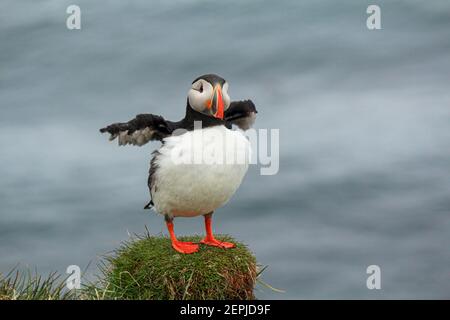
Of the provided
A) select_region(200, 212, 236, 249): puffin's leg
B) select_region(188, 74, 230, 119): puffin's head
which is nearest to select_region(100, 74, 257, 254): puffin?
select_region(188, 74, 230, 119): puffin's head

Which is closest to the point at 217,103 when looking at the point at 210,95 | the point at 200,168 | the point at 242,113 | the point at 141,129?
the point at 210,95

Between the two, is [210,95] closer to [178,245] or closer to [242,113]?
[242,113]

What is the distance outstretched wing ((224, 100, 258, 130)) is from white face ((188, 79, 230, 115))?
2.53ft

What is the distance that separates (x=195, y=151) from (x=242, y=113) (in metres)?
0.97

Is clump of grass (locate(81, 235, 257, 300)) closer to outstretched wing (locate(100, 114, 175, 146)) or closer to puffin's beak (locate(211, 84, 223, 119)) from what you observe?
outstretched wing (locate(100, 114, 175, 146))

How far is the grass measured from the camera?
662cm

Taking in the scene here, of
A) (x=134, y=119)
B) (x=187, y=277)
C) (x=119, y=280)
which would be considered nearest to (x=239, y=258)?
(x=187, y=277)

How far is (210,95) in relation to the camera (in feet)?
20.8

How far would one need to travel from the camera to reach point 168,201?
6750 millimetres
